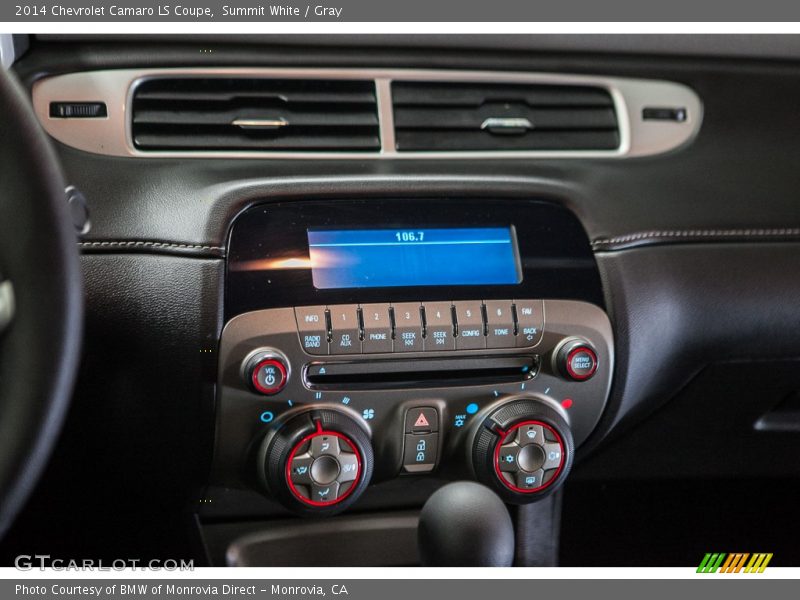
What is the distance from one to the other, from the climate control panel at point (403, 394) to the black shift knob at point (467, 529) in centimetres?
5

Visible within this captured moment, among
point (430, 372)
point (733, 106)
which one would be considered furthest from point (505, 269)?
point (733, 106)

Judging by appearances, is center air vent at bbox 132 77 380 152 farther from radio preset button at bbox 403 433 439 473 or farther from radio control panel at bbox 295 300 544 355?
radio preset button at bbox 403 433 439 473

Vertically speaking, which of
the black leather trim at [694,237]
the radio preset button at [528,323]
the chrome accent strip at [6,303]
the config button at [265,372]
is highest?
the chrome accent strip at [6,303]

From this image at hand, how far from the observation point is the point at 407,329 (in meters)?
1.07

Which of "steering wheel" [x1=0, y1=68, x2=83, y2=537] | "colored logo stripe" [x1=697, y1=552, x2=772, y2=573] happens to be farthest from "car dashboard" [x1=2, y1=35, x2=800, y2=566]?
"steering wheel" [x1=0, y1=68, x2=83, y2=537]

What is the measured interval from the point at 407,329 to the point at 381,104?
298 mm

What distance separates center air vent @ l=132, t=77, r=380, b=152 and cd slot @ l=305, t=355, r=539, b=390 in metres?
0.27

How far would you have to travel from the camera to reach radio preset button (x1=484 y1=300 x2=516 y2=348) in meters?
1.09

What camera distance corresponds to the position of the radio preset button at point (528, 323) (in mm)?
1108

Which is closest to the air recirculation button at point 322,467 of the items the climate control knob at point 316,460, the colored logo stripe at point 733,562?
the climate control knob at point 316,460

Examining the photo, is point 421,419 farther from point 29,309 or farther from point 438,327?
point 29,309

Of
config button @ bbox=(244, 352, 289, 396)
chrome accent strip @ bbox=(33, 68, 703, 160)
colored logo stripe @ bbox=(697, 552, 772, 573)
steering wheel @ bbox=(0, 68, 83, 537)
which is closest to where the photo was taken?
steering wheel @ bbox=(0, 68, 83, 537)

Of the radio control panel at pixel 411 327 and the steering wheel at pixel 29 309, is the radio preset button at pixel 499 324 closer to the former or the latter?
the radio control panel at pixel 411 327

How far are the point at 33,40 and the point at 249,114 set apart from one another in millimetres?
257
